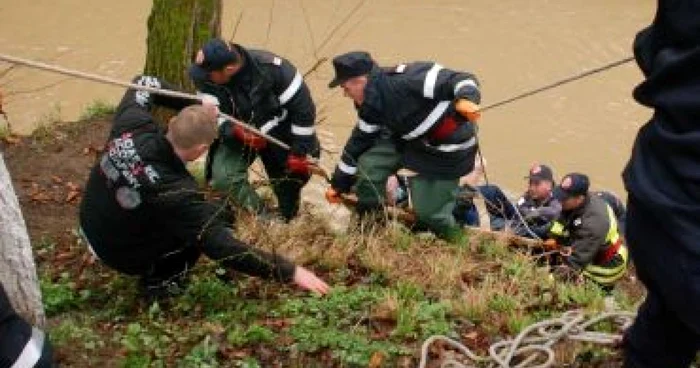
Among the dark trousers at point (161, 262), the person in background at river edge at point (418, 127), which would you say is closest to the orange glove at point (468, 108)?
the person in background at river edge at point (418, 127)

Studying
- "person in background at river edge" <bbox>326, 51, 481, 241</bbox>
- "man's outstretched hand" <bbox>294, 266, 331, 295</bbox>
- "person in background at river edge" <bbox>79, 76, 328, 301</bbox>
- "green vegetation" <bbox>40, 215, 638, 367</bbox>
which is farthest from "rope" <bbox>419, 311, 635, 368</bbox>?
"person in background at river edge" <bbox>326, 51, 481, 241</bbox>

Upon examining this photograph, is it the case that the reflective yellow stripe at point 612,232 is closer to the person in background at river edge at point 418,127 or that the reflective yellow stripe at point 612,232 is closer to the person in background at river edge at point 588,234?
the person in background at river edge at point 588,234

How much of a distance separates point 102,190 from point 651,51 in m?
2.87

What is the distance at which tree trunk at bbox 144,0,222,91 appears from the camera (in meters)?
6.52

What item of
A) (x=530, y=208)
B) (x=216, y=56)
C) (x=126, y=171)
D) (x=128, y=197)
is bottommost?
(x=530, y=208)

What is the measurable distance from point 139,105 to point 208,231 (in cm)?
93

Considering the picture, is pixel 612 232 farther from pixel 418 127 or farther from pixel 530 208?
pixel 418 127

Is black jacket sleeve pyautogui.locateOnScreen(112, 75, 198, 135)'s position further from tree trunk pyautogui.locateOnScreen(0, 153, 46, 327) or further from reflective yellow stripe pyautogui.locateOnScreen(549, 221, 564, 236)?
reflective yellow stripe pyautogui.locateOnScreen(549, 221, 564, 236)

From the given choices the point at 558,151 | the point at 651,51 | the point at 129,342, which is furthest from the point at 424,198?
the point at 558,151

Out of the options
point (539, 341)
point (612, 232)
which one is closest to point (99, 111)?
point (612, 232)

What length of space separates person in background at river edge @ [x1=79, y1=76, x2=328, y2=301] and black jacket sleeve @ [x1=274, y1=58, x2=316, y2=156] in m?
1.27

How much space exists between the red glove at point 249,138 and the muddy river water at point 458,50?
3.73 meters

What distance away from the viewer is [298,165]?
5.71m

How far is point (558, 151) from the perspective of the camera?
10125 millimetres
